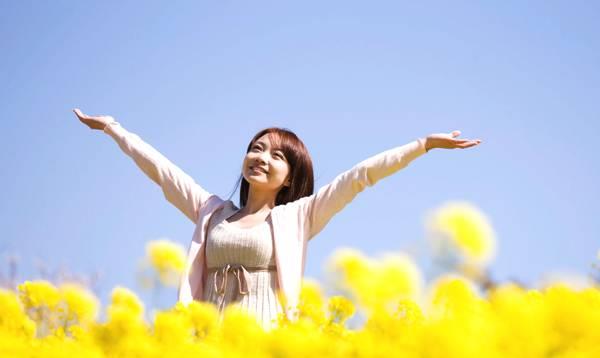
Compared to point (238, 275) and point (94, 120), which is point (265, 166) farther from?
point (94, 120)

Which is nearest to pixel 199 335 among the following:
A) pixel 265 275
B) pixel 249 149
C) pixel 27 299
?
pixel 27 299

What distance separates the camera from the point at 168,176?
4148mm

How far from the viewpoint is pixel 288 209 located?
3.85 metres

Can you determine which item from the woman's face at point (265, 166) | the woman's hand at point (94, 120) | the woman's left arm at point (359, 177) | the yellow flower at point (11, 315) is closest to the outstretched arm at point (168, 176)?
the woman's hand at point (94, 120)

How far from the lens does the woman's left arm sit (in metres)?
3.42

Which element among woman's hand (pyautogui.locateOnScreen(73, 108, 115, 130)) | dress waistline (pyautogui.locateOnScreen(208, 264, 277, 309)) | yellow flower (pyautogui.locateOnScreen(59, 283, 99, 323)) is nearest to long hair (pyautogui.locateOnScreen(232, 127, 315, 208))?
dress waistline (pyautogui.locateOnScreen(208, 264, 277, 309))

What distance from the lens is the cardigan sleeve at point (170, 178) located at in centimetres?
416

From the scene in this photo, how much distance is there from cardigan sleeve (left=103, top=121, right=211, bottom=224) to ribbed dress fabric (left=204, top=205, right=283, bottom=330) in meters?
0.44

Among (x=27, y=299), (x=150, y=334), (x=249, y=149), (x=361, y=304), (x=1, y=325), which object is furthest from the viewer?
(x=249, y=149)

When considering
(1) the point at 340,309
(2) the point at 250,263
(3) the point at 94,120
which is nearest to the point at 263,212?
(2) the point at 250,263

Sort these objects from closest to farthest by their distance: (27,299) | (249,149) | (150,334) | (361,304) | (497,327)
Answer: (497,327), (150,334), (361,304), (27,299), (249,149)

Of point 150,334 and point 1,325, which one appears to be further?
point 1,325

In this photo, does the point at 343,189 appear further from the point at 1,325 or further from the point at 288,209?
the point at 1,325

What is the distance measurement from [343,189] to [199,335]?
5.55 feet
